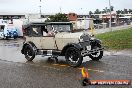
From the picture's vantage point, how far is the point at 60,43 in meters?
12.6

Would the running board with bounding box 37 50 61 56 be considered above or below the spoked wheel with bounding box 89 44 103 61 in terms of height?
above

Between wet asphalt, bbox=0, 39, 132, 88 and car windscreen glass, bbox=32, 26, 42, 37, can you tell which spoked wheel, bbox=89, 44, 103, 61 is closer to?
wet asphalt, bbox=0, 39, 132, 88

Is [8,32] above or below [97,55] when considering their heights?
above

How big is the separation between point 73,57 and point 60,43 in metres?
1.17

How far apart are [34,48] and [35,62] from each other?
2.28 feet

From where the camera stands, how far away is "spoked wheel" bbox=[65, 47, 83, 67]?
11.5 m

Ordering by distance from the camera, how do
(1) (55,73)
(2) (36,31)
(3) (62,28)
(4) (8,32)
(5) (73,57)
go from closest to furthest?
1. (1) (55,73)
2. (5) (73,57)
3. (3) (62,28)
4. (2) (36,31)
5. (4) (8,32)

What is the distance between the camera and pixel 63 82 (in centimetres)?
911

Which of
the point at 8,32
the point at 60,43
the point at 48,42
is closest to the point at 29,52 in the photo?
the point at 48,42

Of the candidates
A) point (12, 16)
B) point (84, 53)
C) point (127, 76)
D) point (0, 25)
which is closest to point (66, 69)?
point (84, 53)

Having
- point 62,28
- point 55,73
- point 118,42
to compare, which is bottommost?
point 55,73

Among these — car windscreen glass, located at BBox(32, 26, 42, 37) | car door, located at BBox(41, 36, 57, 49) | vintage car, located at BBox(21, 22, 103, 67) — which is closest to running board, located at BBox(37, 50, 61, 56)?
vintage car, located at BBox(21, 22, 103, 67)

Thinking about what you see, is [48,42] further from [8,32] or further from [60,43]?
[8,32]

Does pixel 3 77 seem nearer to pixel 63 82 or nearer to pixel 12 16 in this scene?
pixel 63 82
